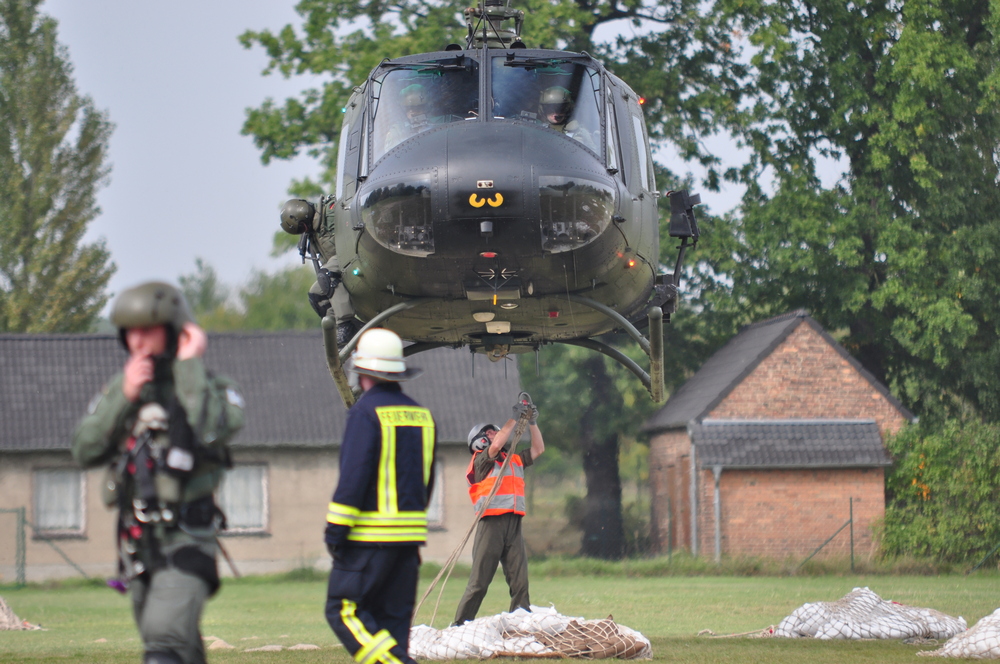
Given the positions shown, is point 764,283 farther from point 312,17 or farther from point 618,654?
point 618,654

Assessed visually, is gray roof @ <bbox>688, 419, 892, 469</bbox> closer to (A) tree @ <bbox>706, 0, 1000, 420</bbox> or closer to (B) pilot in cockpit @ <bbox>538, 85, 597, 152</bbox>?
(A) tree @ <bbox>706, 0, 1000, 420</bbox>

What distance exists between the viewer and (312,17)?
29.6 metres

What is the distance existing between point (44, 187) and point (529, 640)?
1499 inches

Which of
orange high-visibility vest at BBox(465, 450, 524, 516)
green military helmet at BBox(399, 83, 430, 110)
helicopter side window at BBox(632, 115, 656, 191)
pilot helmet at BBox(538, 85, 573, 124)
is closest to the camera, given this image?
pilot helmet at BBox(538, 85, 573, 124)

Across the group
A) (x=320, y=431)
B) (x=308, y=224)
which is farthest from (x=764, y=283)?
(x=308, y=224)

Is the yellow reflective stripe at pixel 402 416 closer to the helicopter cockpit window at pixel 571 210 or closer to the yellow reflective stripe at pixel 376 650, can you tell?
the yellow reflective stripe at pixel 376 650

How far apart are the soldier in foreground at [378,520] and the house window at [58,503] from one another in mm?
24379

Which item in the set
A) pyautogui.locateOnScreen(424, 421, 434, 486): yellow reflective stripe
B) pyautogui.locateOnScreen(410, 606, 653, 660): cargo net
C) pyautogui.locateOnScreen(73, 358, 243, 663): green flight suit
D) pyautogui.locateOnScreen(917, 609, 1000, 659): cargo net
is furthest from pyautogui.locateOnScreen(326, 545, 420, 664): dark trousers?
pyautogui.locateOnScreen(917, 609, 1000, 659): cargo net

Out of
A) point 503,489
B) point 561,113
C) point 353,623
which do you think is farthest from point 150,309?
point 503,489

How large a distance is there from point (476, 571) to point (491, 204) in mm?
3489

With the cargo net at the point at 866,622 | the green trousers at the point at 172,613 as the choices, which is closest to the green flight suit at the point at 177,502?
the green trousers at the point at 172,613

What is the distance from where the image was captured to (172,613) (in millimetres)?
5242

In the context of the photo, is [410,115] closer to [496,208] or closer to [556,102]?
[556,102]

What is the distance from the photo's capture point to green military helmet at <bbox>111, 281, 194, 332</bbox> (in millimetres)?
5359
